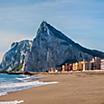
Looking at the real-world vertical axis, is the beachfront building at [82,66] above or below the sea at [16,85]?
above

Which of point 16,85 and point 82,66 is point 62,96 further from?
point 82,66

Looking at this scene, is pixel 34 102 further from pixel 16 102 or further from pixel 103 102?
pixel 103 102

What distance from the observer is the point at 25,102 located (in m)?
18.6

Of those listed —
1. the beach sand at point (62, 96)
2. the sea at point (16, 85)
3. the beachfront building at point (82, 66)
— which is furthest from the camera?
the beachfront building at point (82, 66)

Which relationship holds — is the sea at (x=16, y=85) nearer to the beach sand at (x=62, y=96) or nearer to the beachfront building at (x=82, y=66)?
the beach sand at (x=62, y=96)

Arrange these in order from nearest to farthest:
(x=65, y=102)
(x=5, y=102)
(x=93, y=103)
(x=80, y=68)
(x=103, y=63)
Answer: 1. (x=93, y=103)
2. (x=65, y=102)
3. (x=5, y=102)
4. (x=103, y=63)
5. (x=80, y=68)

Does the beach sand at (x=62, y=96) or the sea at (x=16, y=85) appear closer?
the beach sand at (x=62, y=96)

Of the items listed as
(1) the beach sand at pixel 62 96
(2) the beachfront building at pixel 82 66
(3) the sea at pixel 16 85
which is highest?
(2) the beachfront building at pixel 82 66

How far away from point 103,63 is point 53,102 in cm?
16030

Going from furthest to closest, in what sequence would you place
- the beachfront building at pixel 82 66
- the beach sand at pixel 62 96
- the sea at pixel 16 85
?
the beachfront building at pixel 82 66
the sea at pixel 16 85
the beach sand at pixel 62 96

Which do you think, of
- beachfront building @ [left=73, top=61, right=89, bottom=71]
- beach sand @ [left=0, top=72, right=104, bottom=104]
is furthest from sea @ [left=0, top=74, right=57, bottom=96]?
beachfront building @ [left=73, top=61, right=89, bottom=71]

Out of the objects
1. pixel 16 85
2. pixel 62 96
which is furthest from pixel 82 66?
pixel 62 96

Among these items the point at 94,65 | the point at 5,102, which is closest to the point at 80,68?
the point at 94,65

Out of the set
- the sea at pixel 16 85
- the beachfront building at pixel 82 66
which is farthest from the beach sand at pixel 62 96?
the beachfront building at pixel 82 66
